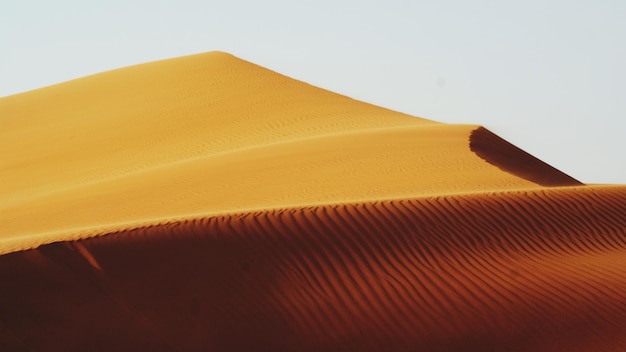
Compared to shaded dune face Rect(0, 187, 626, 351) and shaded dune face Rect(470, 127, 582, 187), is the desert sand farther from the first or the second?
shaded dune face Rect(470, 127, 582, 187)

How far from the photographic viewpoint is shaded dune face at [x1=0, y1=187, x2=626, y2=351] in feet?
26.7

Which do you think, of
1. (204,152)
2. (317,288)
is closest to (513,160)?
(204,152)

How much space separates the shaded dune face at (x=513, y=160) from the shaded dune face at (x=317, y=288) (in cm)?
612

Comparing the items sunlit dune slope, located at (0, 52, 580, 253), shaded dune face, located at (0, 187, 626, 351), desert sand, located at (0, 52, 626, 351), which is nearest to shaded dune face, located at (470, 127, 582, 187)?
sunlit dune slope, located at (0, 52, 580, 253)

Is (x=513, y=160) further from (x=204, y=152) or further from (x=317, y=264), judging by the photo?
(x=317, y=264)

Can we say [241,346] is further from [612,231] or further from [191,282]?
[612,231]

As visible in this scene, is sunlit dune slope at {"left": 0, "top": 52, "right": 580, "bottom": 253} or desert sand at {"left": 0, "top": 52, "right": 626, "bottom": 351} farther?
sunlit dune slope at {"left": 0, "top": 52, "right": 580, "bottom": 253}

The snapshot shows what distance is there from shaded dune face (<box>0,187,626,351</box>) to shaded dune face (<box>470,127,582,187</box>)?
20.1 feet

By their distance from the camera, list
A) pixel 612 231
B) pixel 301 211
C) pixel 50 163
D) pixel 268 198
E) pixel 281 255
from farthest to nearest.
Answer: pixel 50 163 < pixel 268 198 < pixel 612 231 < pixel 301 211 < pixel 281 255

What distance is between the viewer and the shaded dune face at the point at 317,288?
8125 millimetres

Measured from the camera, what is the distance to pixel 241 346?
8.05 m

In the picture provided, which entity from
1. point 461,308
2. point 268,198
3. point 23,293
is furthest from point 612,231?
point 23,293

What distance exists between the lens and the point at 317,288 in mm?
8883

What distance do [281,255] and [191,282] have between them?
98cm
